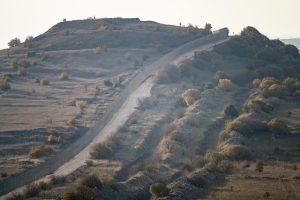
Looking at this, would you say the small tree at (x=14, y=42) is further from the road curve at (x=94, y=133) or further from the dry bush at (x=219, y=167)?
the dry bush at (x=219, y=167)

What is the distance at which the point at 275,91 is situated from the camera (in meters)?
82.3

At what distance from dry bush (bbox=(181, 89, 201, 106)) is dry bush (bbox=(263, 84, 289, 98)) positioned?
12.0m

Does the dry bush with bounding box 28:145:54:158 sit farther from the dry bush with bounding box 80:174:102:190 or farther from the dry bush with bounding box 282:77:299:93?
the dry bush with bounding box 282:77:299:93

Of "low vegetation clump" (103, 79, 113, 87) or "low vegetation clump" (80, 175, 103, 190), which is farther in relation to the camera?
"low vegetation clump" (103, 79, 113, 87)

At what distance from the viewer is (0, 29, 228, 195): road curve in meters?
46.5

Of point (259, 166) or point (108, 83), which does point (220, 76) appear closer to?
point (108, 83)

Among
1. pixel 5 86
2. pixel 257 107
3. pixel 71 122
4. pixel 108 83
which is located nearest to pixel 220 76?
pixel 108 83

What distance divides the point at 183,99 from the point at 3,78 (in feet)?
137

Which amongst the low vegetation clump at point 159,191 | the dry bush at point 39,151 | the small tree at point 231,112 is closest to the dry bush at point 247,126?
the small tree at point 231,112

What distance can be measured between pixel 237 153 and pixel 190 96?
28.6m

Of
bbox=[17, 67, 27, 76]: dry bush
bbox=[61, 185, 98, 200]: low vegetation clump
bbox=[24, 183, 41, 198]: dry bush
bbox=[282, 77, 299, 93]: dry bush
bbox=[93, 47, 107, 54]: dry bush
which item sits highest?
bbox=[93, 47, 107, 54]: dry bush

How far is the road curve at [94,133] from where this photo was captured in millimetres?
46531

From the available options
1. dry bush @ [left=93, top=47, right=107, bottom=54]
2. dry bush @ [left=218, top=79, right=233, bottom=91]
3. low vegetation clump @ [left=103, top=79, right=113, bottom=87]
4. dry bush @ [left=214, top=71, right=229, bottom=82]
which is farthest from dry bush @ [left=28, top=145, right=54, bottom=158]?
dry bush @ [left=93, top=47, right=107, bottom=54]

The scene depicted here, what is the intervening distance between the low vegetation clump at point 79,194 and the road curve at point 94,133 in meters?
11.6
